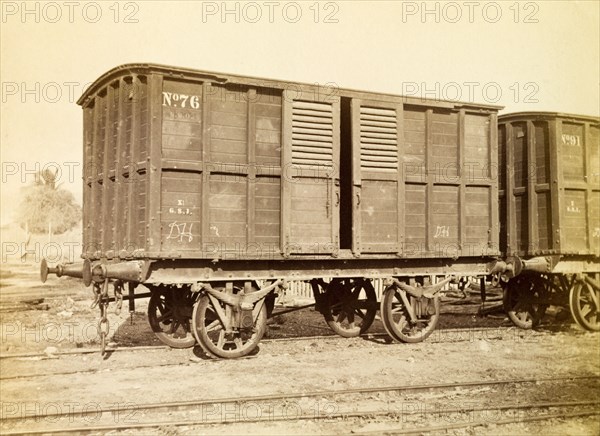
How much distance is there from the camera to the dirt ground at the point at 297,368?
5.43 m

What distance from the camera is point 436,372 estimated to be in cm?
705

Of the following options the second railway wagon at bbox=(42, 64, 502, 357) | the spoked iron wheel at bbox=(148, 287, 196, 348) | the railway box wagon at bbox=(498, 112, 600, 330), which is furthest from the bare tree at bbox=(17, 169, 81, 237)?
the railway box wagon at bbox=(498, 112, 600, 330)

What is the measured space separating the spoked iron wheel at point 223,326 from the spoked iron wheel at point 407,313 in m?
2.24

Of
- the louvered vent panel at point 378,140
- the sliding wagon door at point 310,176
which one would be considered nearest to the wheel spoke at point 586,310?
the louvered vent panel at point 378,140

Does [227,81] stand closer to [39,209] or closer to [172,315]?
[172,315]

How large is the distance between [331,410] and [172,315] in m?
4.28

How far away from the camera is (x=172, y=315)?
8812 mm

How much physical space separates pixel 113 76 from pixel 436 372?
635 cm

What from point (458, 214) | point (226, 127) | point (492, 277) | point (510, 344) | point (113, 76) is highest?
point (113, 76)

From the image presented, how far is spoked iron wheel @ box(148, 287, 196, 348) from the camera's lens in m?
8.64

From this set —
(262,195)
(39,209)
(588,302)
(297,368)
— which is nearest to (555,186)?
(588,302)

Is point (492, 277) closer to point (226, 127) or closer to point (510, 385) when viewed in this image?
point (510, 385)

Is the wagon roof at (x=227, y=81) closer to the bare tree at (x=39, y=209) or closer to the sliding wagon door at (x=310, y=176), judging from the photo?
the sliding wagon door at (x=310, y=176)

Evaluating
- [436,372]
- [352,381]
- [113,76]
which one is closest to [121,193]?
[113,76]
